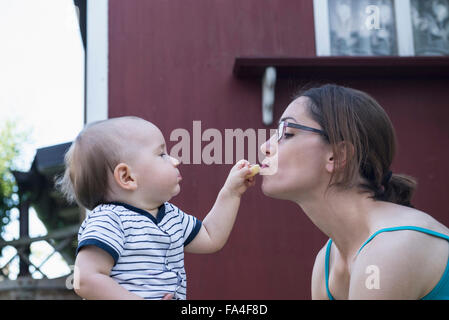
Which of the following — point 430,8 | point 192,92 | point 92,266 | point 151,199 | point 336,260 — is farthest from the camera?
point 430,8

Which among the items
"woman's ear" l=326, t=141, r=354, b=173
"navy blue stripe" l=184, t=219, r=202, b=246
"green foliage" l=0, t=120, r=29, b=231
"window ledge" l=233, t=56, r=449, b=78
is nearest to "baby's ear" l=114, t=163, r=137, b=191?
"navy blue stripe" l=184, t=219, r=202, b=246

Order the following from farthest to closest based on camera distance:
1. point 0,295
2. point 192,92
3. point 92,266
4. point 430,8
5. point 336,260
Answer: point 0,295
point 430,8
point 192,92
point 336,260
point 92,266

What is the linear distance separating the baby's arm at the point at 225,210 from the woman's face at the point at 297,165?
0.39 ft

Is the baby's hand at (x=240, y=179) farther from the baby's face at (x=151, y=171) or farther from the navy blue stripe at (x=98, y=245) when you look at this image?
the navy blue stripe at (x=98, y=245)

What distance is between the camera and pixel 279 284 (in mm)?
4145

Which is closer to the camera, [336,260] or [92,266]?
[92,266]

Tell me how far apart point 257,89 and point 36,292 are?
15.9 feet

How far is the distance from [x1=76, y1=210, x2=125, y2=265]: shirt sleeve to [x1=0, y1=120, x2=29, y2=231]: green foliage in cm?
1424

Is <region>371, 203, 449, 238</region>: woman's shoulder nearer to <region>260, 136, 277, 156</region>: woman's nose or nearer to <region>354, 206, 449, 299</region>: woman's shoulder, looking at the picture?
<region>354, 206, 449, 299</region>: woman's shoulder

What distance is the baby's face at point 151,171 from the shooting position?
1.85 metres

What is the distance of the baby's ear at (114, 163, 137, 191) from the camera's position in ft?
5.99

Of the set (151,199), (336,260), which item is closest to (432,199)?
(336,260)

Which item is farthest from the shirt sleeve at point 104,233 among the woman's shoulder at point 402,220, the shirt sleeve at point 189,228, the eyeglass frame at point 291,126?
the woman's shoulder at point 402,220

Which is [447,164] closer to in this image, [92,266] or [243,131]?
[243,131]
